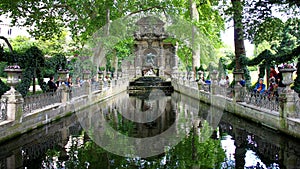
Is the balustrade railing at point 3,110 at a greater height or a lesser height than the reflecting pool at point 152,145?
greater

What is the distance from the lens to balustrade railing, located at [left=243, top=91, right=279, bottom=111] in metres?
9.80

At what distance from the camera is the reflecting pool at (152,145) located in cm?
668

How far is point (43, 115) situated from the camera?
1072 centimetres

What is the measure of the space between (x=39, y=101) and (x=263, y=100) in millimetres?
7410

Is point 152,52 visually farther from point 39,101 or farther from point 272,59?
point 39,101

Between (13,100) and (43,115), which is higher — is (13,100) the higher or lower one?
the higher one

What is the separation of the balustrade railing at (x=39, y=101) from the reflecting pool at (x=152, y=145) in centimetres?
72

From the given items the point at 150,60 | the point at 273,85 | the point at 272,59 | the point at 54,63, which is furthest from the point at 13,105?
the point at 150,60

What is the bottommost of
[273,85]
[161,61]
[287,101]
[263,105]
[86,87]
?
[263,105]

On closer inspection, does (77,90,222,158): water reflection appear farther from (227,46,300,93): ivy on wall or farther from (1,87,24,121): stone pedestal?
(227,46,300,93): ivy on wall

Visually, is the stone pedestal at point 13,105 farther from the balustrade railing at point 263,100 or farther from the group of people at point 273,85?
the group of people at point 273,85

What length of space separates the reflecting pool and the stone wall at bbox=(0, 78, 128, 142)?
22cm

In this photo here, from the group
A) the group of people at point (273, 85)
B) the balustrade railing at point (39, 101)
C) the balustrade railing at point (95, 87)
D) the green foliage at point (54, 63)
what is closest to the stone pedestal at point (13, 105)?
the balustrade railing at point (39, 101)

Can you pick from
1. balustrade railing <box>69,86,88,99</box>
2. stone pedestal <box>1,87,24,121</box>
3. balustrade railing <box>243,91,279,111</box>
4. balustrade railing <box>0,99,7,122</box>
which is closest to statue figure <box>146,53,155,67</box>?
balustrade railing <box>69,86,88,99</box>
